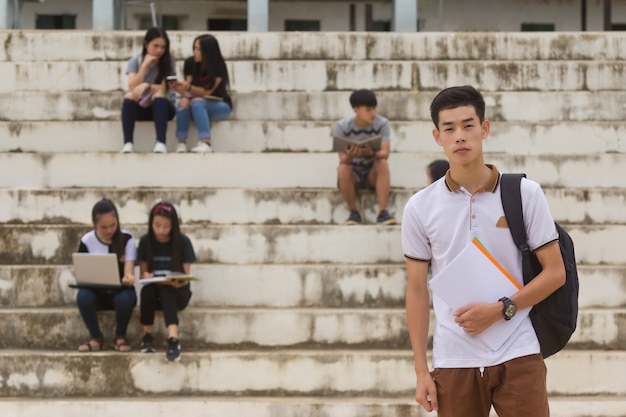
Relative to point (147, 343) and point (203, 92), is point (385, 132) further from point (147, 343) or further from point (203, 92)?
point (147, 343)

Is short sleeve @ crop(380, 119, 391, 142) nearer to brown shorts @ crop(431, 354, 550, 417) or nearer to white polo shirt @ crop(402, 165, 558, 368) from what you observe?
white polo shirt @ crop(402, 165, 558, 368)

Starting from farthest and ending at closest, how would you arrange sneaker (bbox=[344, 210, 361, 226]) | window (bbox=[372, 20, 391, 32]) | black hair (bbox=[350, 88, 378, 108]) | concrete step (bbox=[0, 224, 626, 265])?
Answer: 1. window (bbox=[372, 20, 391, 32])
2. black hair (bbox=[350, 88, 378, 108])
3. sneaker (bbox=[344, 210, 361, 226])
4. concrete step (bbox=[0, 224, 626, 265])

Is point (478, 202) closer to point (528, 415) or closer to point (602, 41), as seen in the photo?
point (528, 415)

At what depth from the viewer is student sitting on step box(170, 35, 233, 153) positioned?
25.6 feet

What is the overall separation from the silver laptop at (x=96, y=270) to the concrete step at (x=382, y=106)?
2.97 metres

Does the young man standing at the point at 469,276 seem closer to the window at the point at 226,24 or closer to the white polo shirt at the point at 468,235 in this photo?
the white polo shirt at the point at 468,235

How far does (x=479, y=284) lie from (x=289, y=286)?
3.55 m

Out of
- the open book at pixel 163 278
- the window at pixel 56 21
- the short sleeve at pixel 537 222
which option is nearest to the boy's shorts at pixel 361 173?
the open book at pixel 163 278

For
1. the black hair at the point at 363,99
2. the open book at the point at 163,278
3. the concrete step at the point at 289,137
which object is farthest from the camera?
the concrete step at the point at 289,137

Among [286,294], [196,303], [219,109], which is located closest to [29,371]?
[196,303]

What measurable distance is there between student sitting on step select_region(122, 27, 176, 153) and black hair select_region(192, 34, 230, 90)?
9.0 inches

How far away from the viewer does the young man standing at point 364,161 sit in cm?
685

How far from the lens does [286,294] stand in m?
6.22

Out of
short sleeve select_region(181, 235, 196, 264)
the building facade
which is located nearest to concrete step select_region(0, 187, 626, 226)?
short sleeve select_region(181, 235, 196, 264)
